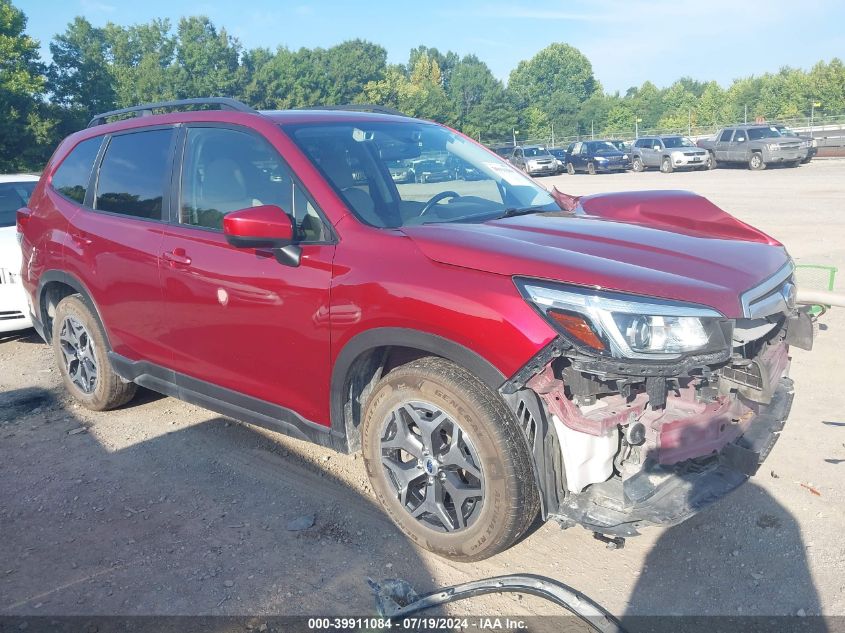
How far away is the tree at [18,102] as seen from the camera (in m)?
40.6

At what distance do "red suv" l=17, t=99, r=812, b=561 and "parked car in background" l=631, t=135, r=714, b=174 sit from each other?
28.8 m

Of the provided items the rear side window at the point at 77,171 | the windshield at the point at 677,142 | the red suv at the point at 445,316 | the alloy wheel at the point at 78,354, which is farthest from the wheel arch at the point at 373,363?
the windshield at the point at 677,142

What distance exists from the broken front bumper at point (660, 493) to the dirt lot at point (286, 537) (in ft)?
1.25

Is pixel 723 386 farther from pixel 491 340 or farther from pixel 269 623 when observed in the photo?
pixel 269 623

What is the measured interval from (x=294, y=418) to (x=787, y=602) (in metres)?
2.32

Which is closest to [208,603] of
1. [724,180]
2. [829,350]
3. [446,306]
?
[446,306]

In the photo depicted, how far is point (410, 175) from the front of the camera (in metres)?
4.03

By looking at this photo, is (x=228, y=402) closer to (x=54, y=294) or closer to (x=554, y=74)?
(x=54, y=294)

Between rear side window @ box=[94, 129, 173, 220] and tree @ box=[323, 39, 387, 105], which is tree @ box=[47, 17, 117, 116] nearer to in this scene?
tree @ box=[323, 39, 387, 105]

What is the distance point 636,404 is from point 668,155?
31.3 m

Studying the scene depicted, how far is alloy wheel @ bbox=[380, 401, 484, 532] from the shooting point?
3.17 meters

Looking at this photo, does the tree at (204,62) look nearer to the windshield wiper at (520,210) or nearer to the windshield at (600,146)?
the windshield at (600,146)

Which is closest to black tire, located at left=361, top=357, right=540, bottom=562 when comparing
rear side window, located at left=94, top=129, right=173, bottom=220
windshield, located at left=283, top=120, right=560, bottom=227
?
windshield, located at left=283, top=120, right=560, bottom=227

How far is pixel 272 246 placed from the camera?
354 cm
